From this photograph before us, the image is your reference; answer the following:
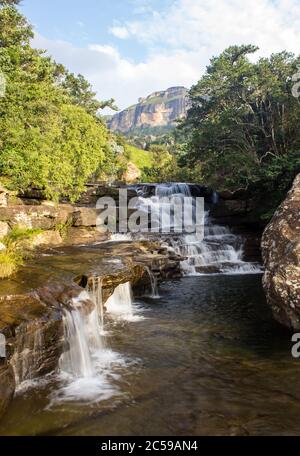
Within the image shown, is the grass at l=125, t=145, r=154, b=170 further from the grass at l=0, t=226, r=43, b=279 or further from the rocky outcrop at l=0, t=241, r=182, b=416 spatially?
the rocky outcrop at l=0, t=241, r=182, b=416

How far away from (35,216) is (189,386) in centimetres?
1257

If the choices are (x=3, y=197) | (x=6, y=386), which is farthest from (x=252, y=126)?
(x=6, y=386)

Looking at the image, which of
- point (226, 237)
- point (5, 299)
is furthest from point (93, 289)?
point (226, 237)

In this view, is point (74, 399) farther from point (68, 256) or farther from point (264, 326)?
point (68, 256)

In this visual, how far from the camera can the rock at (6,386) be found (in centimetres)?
579

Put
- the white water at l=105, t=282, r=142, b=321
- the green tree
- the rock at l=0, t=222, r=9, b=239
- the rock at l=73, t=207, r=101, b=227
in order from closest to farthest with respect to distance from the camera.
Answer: the white water at l=105, t=282, r=142, b=321 < the rock at l=0, t=222, r=9, b=239 < the rock at l=73, t=207, r=101, b=227 < the green tree

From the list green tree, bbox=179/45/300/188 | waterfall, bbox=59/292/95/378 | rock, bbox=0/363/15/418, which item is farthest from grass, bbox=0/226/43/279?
green tree, bbox=179/45/300/188

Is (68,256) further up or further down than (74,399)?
further up

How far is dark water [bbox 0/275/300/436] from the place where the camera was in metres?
5.58

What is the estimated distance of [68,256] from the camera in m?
13.9

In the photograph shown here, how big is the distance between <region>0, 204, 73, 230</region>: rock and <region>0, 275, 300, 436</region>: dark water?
832cm

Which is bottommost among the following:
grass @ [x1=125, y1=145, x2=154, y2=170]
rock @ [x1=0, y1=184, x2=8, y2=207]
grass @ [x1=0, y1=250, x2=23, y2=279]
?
grass @ [x1=0, y1=250, x2=23, y2=279]

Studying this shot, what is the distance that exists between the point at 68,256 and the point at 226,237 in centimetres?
1043

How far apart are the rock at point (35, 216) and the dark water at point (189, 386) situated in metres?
8.32
